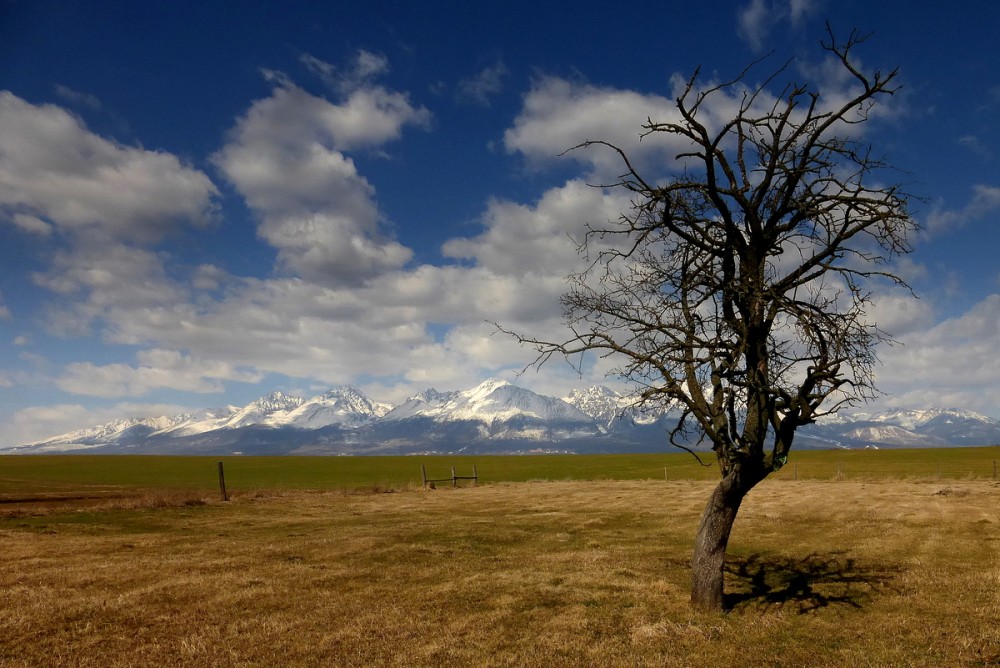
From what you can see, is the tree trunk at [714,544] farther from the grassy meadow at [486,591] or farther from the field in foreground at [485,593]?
the field in foreground at [485,593]

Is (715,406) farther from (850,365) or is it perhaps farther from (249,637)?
(249,637)

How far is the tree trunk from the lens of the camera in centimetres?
1245

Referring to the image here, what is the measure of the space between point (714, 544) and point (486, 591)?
6.15 metres

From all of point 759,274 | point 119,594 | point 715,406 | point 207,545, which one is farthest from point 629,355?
point 207,545

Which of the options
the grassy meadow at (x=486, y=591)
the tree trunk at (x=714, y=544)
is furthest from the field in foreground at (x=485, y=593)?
the tree trunk at (x=714, y=544)

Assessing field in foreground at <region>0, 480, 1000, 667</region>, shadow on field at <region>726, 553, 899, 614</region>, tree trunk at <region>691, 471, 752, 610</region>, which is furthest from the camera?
shadow on field at <region>726, 553, 899, 614</region>

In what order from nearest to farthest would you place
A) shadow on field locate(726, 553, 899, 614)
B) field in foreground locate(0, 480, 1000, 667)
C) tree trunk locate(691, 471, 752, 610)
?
field in foreground locate(0, 480, 1000, 667) < tree trunk locate(691, 471, 752, 610) < shadow on field locate(726, 553, 899, 614)

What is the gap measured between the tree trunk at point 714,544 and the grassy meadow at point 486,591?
50 cm

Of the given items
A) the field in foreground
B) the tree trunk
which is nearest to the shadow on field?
the field in foreground

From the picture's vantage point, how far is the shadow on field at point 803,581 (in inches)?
560

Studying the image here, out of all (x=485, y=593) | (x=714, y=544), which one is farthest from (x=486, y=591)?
(x=714, y=544)

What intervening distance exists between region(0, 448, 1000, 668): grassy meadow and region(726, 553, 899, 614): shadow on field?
9cm

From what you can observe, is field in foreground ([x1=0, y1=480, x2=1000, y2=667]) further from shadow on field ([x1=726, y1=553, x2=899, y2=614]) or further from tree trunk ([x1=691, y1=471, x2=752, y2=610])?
tree trunk ([x1=691, y1=471, x2=752, y2=610])

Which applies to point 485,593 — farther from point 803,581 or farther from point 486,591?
point 803,581
